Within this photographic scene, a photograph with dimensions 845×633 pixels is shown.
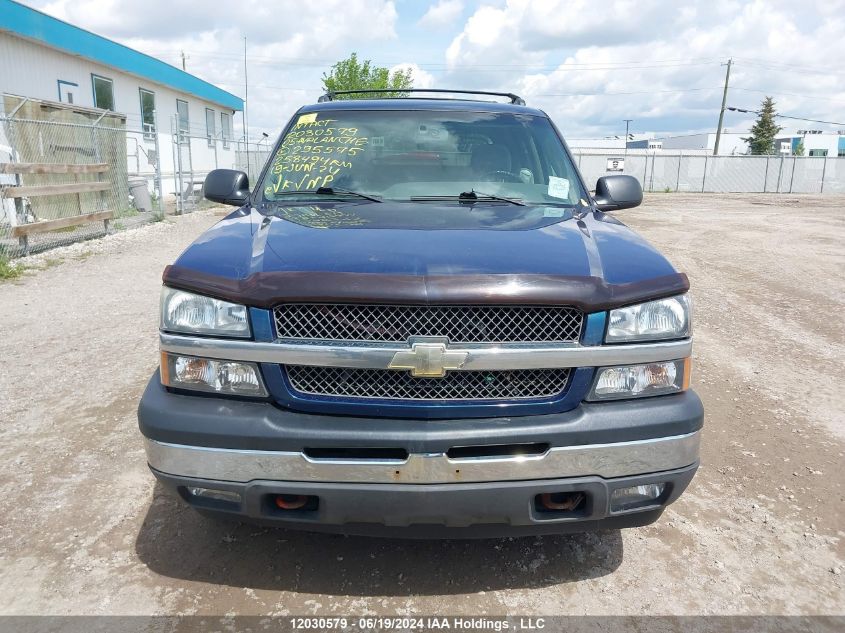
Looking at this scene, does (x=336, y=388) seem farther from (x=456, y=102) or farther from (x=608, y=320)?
(x=456, y=102)

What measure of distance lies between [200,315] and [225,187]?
1.62m

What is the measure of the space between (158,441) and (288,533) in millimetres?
886

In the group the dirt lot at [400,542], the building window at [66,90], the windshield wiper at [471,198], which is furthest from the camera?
the building window at [66,90]

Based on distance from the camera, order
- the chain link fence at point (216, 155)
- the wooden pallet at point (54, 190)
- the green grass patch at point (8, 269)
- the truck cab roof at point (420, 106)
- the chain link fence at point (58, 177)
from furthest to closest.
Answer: the chain link fence at point (216, 155) < the chain link fence at point (58, 177) < the wooden pallet at point (54, 190) < the green grass patch at point (8, 269) < the truck cab roof at point (420, 106)

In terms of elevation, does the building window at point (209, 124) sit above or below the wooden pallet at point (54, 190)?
above

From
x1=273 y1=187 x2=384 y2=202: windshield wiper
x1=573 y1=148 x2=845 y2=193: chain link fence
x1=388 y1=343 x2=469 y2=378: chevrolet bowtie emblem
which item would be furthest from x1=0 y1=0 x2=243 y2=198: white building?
x1=573 y1=148 x2=845 y2=193: chain link fence

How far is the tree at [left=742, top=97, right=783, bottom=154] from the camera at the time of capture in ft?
202

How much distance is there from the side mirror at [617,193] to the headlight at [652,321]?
148 cm

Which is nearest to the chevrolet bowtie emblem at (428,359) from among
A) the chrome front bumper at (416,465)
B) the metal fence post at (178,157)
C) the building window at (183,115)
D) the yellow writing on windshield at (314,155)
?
the chrome front bumper at (416,465)

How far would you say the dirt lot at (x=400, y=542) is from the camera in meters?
2.54

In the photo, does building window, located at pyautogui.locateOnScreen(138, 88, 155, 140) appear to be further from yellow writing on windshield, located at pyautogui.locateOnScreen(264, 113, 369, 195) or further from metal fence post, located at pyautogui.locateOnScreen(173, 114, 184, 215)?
yellow writing on windshield, located at pyautogui.locateOnScreen(264, 113, 369, 195)

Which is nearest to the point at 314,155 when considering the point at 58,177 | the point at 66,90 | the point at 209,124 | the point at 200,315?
the point at 200,315

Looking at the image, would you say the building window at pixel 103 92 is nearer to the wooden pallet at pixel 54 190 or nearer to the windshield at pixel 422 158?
the wooden pallet at pixel 54 190

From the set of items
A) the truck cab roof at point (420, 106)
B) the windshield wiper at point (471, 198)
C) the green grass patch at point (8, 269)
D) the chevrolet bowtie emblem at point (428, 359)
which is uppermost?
the truck cab roof at point (420, 106)
